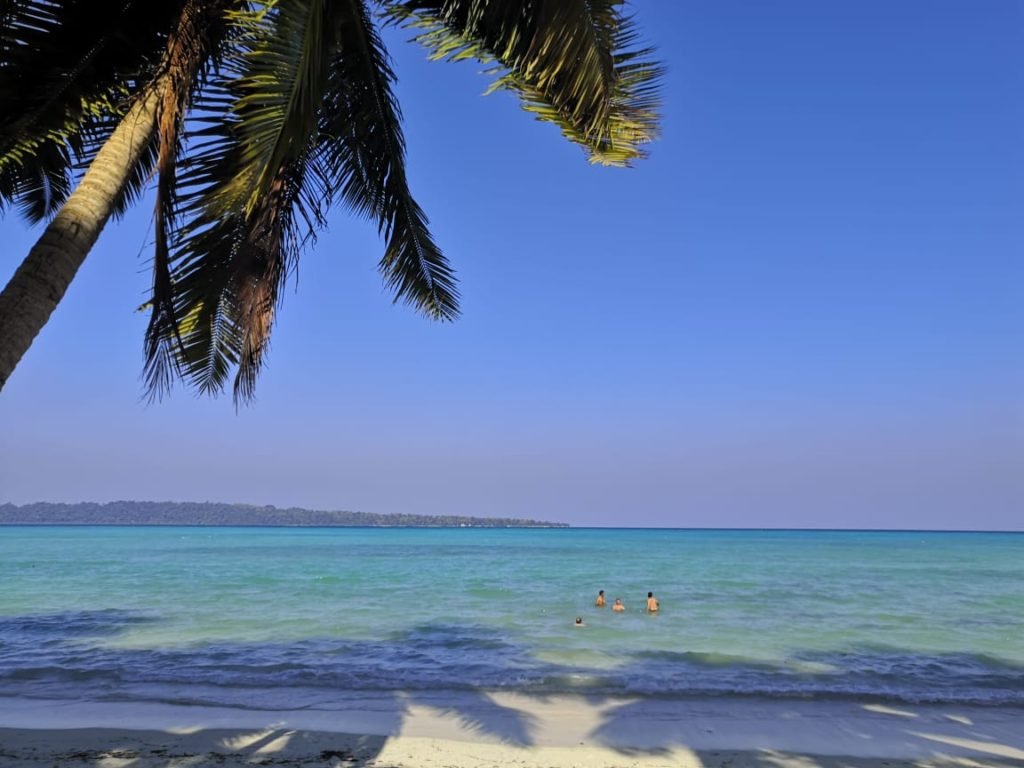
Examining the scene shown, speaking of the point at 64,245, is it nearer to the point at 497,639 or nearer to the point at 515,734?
the point at 515,734

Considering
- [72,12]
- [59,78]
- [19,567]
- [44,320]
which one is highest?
[72,12]

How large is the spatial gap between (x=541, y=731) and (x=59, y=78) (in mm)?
7478

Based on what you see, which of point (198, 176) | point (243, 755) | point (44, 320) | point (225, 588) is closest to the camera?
point (44, 320)

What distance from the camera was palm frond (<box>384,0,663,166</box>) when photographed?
3.79 m

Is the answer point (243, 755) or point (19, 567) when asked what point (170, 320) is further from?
point (19, 567)

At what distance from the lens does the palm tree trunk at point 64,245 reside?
123 inches

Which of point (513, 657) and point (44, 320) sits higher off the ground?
point (44, 320)

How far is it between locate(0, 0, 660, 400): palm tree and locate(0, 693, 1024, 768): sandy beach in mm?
3861

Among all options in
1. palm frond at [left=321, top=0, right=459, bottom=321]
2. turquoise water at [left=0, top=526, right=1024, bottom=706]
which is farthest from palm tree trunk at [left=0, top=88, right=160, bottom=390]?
turquoise water at [left=0, top=526, right=1024, bottom=706]

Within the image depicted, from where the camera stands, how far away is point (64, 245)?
336cm

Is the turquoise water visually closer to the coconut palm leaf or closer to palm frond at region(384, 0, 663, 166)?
the coconut palm leaf

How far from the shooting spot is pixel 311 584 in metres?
25.7

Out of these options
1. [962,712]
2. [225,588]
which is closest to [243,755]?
[962,712]

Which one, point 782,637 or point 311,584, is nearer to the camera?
point 782,637
